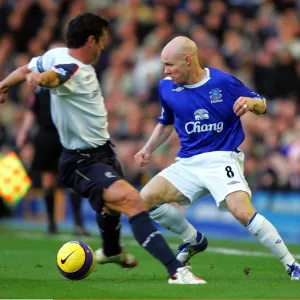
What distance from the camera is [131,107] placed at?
19.2m

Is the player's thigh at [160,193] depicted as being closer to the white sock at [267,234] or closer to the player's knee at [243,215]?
the player's knee at [243,215]

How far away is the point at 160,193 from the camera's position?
30.3 feet

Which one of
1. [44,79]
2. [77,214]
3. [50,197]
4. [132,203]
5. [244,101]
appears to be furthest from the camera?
[50,197]

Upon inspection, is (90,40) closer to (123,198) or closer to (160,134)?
(160,134)

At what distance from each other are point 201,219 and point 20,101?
537 centimetres

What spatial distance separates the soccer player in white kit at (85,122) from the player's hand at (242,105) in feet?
3.69

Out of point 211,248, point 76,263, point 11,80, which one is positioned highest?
point 11,80

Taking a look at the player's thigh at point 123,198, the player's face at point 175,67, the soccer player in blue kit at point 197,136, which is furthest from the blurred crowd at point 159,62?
the player's thigh at point 123,198

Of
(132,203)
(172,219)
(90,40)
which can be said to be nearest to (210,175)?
(172,219)

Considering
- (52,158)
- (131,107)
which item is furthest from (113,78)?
(52,158)

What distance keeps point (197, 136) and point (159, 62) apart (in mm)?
Result: 10484

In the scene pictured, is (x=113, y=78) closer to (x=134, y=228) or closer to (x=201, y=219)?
(x=201, y=219)

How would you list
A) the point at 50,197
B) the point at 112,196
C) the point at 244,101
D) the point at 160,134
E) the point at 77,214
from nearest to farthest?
the point at 112,196, the point at 244,101, the point at 160,134, the point at 77,214, the point at 50,197

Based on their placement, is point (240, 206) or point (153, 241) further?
point (240, 206)
